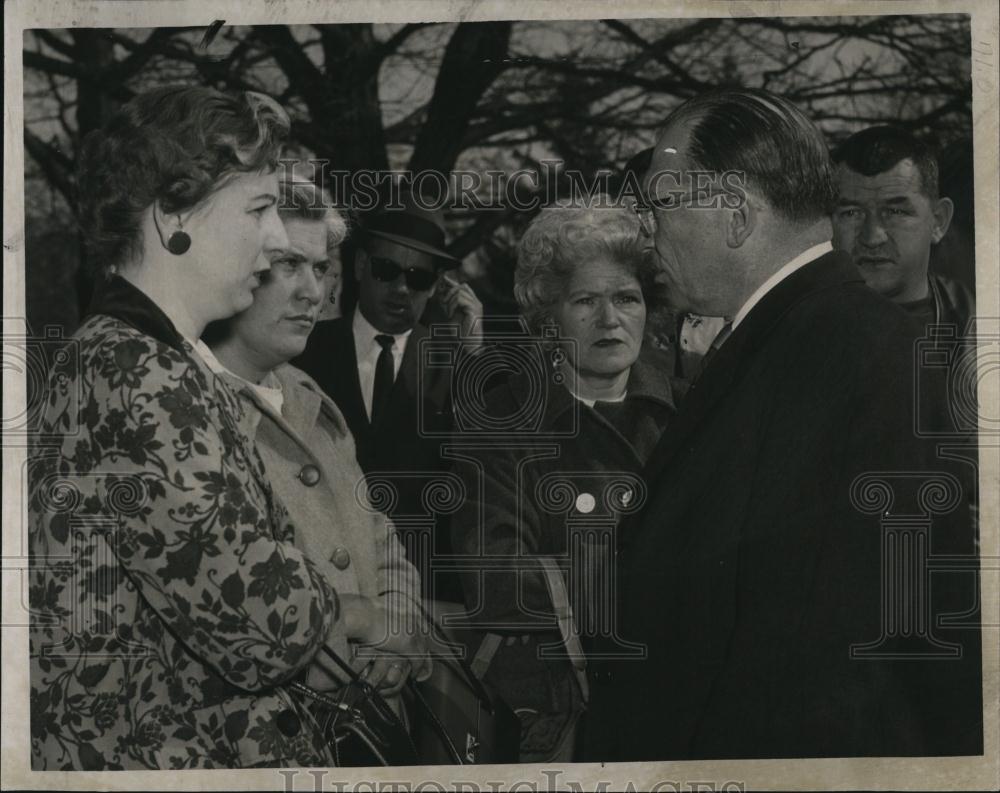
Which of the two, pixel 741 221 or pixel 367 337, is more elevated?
pixel 741 221

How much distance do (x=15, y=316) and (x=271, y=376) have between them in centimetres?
84

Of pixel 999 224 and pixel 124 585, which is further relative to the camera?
pixel 999 224

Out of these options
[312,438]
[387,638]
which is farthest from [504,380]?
[387,638]

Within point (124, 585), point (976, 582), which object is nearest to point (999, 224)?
point (976, 582)

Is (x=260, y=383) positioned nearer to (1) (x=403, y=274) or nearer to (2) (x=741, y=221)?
(1) (x=403, y=274)

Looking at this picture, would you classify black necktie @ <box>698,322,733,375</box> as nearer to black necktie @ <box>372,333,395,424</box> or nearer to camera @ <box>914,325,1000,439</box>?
camera @ <box>914,325,1000,439</box>

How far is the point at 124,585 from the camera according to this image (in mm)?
4066

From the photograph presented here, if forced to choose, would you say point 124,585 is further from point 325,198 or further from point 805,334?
point 805,334

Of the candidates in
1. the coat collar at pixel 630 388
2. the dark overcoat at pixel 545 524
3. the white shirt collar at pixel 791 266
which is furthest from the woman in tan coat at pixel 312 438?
the white shirt collar at pixel 791 266

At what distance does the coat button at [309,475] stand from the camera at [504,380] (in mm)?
350

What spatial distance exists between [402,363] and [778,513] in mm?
1222

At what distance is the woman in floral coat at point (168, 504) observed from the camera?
3.94 m

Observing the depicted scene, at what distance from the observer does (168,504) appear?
3949mm

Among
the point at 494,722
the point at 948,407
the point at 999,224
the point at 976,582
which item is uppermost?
the point at 999,224
